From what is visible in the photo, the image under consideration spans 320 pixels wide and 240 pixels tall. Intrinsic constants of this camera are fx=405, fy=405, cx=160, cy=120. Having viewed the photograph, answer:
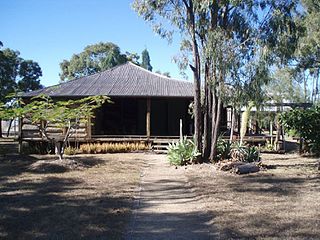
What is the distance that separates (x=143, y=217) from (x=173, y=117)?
19079 millimetres

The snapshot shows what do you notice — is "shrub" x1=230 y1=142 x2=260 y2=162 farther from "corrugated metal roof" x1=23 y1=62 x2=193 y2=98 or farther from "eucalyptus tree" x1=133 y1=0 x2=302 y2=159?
"corrugated metal roof" x1=23 y1=62 x2=193 y2=98

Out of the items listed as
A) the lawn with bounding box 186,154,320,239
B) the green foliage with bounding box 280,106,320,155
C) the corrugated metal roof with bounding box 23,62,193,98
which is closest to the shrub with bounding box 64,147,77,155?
the corrugated metal roof with bounding box 23,62,193,98

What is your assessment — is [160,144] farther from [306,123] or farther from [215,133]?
[306,123]

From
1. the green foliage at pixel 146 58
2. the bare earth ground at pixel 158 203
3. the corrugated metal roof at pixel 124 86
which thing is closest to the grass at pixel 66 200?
the bare earth ground at pixel 158 203

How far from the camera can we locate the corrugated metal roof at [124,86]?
75.7 feet

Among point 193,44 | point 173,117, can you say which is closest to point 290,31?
point 193,44

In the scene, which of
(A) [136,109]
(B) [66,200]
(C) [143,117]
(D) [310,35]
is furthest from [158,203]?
(D) [310,35]

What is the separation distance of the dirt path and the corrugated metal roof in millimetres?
11496

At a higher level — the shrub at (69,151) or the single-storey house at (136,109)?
the single-storey house at (136,109)

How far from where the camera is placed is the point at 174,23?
15727 mm

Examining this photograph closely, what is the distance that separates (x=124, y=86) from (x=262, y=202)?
56.6 ft

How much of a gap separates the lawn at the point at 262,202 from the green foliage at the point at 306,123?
5.16 feet

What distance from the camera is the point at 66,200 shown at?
8672mm

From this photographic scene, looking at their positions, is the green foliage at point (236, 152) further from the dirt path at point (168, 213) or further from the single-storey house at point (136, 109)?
the single-storey house at point (136, 109)
